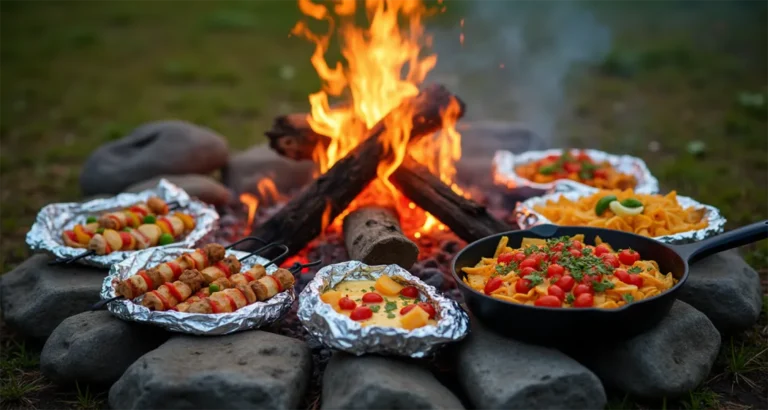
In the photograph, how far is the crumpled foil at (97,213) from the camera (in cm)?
552

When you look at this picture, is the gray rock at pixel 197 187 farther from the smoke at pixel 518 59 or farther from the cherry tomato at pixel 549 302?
the cherry tomato at pixel 549 302

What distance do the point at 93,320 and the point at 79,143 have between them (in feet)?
18.3

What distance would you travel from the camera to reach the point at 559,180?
6824 millimetres

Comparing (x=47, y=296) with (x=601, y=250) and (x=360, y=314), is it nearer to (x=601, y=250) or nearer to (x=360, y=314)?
(x=360, y=314)

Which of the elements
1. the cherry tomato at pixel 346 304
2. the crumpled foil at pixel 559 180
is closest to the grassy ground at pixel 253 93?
the crumpled foil at pixel 559 180

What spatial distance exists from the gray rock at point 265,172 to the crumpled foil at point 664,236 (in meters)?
2.60

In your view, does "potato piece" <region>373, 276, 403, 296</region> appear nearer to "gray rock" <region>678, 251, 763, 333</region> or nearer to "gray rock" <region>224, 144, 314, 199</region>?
"gray rock" <region>678, 251, 763, 333</region>

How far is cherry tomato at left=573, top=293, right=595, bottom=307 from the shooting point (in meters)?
4.19

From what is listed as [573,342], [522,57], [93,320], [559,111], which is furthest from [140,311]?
[522,57]

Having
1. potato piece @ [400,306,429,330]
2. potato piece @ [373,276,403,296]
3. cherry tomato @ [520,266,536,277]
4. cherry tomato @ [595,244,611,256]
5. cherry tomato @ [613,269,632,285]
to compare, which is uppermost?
cherry tomato @ [613,269,632,285]

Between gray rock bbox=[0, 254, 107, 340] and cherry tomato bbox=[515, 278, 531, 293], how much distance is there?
2.87 metres

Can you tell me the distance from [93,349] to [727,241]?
3.94 m

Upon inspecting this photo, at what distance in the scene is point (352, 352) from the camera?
417 cm

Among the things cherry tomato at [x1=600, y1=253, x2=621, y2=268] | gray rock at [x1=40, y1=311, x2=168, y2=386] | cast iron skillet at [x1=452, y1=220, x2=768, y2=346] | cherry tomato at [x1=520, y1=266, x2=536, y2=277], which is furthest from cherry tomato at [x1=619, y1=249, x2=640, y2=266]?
gray rock at [x1=40, y1=311, x2=168, y2=386]
